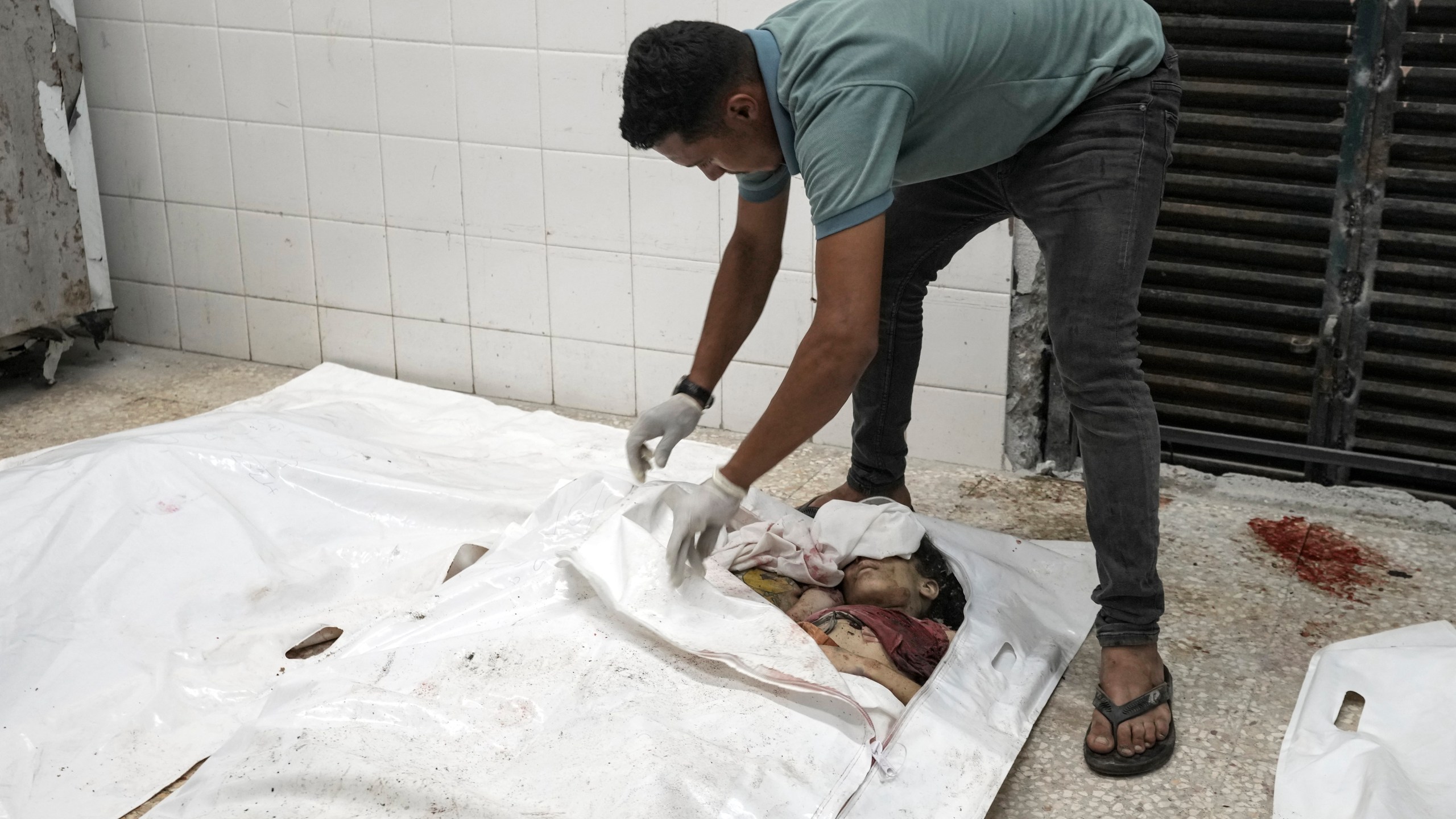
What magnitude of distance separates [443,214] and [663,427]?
151cm

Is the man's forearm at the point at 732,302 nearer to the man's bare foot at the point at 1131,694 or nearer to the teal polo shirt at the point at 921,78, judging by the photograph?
the teal polo shirt at the point at 921,78

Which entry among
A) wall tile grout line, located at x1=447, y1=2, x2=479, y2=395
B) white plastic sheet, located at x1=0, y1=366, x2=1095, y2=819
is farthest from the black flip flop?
wall tile grout line, located at x1=447, y1=2, x2=479, y2=395

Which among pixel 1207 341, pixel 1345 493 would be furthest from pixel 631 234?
pixel 1345 493

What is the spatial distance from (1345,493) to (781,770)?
168 centimetres

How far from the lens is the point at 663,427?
2064 mm

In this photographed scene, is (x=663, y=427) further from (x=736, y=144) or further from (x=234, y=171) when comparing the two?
(x=234, y=171)

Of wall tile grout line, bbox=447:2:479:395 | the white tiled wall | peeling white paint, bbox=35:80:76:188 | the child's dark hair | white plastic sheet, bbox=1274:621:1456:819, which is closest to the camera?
white plastic sheet, bbox=1274:621:1456:819

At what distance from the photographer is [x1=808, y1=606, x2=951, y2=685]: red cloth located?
1.96 metres

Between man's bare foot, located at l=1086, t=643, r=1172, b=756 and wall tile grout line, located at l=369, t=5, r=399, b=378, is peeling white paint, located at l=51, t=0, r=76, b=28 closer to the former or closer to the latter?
wall tile grout line, located at l=369, t=5, r=399, b=378

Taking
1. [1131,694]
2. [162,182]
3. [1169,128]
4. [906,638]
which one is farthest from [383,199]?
[1131,694]

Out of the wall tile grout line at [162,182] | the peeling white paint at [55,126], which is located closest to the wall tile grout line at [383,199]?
the wall tile grout line at [162,182]

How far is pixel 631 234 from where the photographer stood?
3145 millimetres

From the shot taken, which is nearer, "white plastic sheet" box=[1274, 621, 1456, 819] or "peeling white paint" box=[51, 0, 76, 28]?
"white plastic sheet" box=[1274, 621, 1456, 819]

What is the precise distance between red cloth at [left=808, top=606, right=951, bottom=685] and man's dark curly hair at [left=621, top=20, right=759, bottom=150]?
0.81 metres
